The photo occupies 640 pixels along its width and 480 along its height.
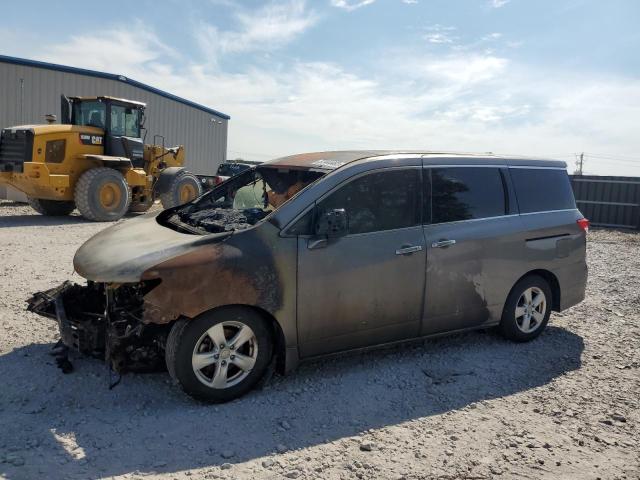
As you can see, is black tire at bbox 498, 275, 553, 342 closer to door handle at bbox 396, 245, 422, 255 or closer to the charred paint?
door handle at bbox 396, 245, 422, 255

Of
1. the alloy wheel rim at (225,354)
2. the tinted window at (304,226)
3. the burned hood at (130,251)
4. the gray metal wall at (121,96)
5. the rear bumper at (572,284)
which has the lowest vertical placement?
the alloy wheel rim at (225,354)

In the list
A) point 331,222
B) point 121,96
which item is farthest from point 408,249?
point 121,96

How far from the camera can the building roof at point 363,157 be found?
4445 millimetres

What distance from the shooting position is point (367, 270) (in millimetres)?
4113

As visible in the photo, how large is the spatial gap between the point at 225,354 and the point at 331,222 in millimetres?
1178

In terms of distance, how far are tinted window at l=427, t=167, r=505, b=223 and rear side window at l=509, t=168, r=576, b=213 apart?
262mm

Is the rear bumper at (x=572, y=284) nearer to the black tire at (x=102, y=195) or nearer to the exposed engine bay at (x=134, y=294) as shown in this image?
the exposed engine bay at (x=134, y=294)

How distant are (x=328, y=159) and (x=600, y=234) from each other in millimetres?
13403

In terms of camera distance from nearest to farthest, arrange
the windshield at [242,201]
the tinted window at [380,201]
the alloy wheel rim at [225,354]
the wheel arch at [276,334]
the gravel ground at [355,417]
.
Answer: the gravel ground at [355,417] → the alloy wheel rim at [225,354] → the wheel arch at [276,334] → the tinted window at [380,201] → the windshield at [242,201]

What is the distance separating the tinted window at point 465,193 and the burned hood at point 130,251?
187 cm

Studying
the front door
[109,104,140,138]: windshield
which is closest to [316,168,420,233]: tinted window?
the front door

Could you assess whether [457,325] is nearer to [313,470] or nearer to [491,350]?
[491,350]

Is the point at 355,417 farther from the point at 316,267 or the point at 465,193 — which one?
the point at 465,193

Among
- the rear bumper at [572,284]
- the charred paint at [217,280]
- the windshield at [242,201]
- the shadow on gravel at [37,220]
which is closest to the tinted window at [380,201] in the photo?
the windshield at [242,201]
